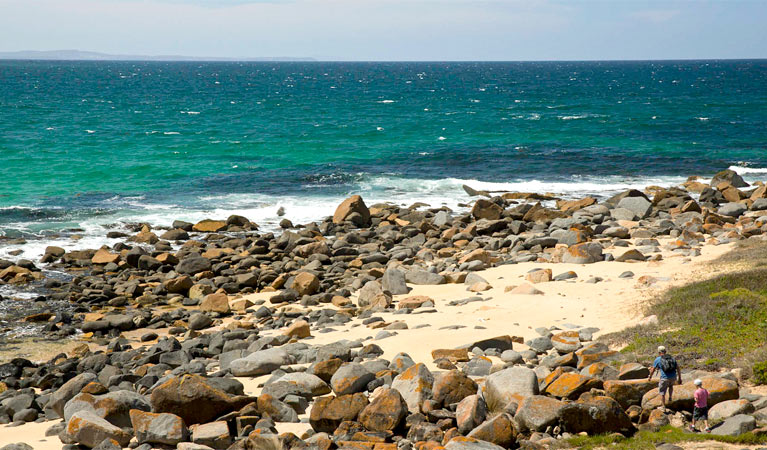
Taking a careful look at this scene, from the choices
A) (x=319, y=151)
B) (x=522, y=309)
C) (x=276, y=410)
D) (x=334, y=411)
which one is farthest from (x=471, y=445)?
(x=319, y=151)

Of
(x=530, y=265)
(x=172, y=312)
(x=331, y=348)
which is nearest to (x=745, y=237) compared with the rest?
(x=530, y=265)

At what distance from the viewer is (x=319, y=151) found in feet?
177

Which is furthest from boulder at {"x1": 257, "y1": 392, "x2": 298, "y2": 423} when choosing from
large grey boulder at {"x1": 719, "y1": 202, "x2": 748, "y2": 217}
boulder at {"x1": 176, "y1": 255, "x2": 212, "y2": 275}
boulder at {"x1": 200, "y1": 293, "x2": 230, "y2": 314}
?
large grey boulder at {"x1": 719, "y1": 202, "x2": 748, "y2": 217}

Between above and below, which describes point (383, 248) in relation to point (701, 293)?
below

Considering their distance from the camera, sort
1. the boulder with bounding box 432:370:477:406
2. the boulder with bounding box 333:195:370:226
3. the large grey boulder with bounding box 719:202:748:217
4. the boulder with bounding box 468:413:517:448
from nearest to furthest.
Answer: the boulder with bounding box 468:413:517:448, the boulder with bounding box 432:370:477:406, the large grey boulder with bounding box 719:202:748:217, the boulder with bounding box 333:195:370:226

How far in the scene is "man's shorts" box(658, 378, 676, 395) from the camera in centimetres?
1043

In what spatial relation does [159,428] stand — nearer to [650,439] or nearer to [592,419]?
[592,419]

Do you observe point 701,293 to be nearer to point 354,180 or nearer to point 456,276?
point 456,276

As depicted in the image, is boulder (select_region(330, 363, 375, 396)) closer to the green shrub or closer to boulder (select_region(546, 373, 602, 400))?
boulder (select_region(546, 373, 602, 400))

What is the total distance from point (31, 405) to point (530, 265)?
1392 cm

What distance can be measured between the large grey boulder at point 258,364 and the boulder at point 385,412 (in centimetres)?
374

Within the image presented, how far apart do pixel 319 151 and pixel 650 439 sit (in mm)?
45669

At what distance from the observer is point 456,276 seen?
833 inches

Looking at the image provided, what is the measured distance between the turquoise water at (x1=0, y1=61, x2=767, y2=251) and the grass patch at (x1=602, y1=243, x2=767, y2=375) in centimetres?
2076
